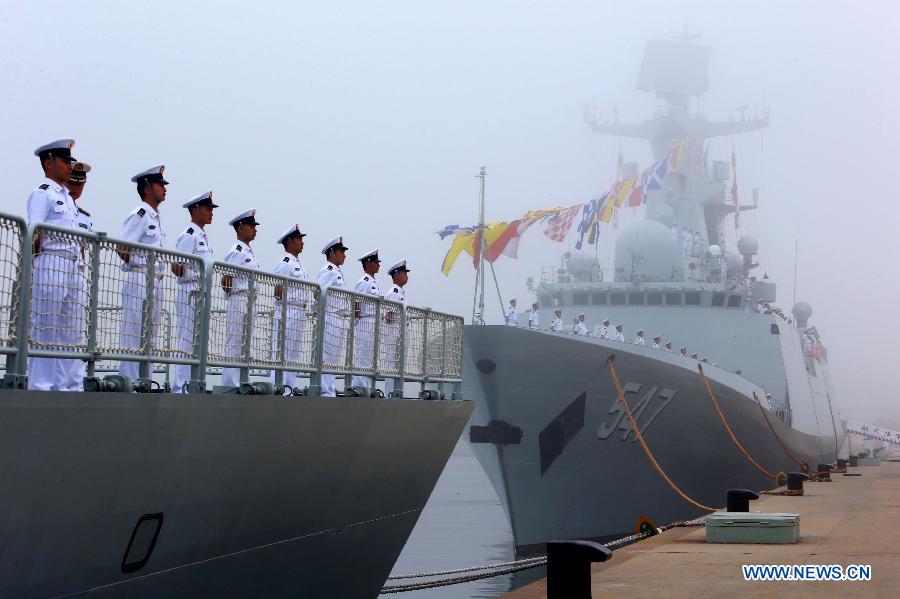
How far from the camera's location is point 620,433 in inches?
918

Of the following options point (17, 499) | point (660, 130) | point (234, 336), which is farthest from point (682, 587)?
point (660, 130)

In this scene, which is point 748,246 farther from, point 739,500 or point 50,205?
point 50,205

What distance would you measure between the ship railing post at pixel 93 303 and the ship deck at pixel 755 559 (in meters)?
2.99

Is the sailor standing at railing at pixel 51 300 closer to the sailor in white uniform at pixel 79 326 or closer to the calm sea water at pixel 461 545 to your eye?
the sailor in white uniform at pixel 79 326

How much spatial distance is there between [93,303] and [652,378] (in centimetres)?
1766

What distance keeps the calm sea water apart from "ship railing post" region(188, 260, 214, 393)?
12072mm

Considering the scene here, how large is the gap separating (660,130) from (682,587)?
2840 centimetres

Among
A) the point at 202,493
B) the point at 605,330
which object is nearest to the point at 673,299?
the point at 605,330

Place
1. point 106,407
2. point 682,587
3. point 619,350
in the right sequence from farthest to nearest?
point 619,350 → point 682,587 → point 106,407

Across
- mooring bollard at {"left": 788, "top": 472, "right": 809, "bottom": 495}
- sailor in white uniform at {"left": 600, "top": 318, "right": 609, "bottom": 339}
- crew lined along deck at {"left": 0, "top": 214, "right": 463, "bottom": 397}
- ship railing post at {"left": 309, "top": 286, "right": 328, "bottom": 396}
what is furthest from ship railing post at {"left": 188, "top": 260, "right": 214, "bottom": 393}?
sailor in white uniform at {"left": 600, "top": 318, "right": 609, "bottom": 339}

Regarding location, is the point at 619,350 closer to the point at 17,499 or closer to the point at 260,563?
the point at 260,563

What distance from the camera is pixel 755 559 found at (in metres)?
9.57

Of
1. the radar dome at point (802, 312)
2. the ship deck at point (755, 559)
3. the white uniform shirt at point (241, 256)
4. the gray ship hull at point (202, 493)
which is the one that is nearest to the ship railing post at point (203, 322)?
the gray ship hull at point (202, 493)

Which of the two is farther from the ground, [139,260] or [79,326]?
[139,260]
